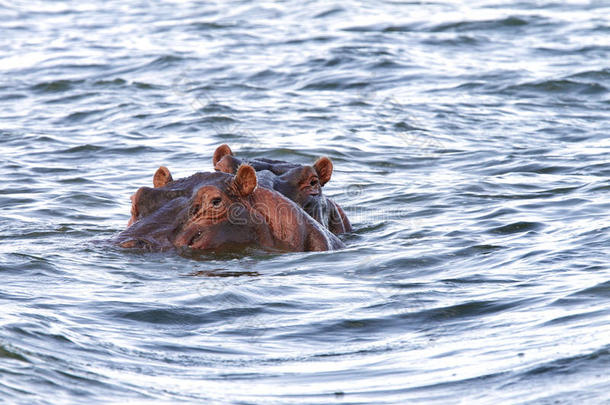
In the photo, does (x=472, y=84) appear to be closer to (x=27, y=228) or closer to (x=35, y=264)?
(x=27, y=228)

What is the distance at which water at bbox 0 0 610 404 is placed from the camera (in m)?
6.02

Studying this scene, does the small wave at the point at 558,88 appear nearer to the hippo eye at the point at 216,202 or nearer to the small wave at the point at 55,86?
the small wave at the point at 55,86

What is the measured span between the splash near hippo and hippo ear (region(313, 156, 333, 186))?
1.07 meters

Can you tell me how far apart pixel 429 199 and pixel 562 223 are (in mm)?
2053

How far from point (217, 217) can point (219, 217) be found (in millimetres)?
22

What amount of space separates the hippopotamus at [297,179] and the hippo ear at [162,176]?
71 centimetres

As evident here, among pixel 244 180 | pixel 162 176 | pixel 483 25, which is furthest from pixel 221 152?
pixel 483 25

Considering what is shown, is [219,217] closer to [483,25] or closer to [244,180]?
[244,180]

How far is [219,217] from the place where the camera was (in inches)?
351

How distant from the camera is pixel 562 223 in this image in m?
10.9

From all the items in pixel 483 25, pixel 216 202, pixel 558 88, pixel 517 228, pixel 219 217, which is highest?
pixel 216 202

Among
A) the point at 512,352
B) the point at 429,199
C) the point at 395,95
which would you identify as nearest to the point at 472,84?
the point at 395,95

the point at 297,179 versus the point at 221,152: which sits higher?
the point at 221,152

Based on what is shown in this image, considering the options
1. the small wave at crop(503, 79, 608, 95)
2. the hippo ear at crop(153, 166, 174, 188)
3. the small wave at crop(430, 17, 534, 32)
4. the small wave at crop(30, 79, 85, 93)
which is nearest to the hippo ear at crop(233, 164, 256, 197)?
the hippo ear at crop(153, 166, 174, 188)
